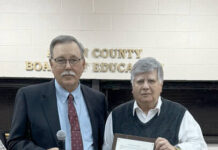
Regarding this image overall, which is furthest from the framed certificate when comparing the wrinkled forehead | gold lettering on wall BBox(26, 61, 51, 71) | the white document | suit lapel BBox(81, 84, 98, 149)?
gold lettering on wall BBox(26, 61, 51, 71)

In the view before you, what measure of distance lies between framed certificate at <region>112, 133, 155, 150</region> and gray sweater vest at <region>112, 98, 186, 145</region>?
0.11 m

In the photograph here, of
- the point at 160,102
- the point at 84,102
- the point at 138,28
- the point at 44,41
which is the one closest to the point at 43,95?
the point at 84,102

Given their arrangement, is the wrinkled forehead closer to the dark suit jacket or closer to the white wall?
the dark suit jacket

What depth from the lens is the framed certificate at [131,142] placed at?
145cm

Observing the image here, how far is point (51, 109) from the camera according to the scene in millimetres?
Answer: 1597

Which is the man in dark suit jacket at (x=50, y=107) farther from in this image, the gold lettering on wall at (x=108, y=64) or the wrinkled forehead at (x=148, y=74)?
the gold lettering on wall at (x=108, y=64)

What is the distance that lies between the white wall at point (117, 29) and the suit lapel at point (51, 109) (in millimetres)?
1195

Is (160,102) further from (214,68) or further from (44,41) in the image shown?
(44,41)

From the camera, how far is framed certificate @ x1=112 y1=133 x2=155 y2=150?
1445mm

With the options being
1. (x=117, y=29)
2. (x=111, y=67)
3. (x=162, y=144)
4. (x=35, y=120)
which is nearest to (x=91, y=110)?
(x=35, y=120)

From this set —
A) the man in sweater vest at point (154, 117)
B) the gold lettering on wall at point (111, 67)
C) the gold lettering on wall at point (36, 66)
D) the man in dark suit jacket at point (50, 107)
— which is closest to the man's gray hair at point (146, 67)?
the man in sweater vest at point (154, 117)

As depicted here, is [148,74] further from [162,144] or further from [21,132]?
[21,132]

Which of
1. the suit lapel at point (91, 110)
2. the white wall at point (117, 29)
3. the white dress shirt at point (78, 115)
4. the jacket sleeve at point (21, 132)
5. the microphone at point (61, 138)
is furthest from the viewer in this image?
the white wall at point (117, 29)

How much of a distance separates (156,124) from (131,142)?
210 mm
